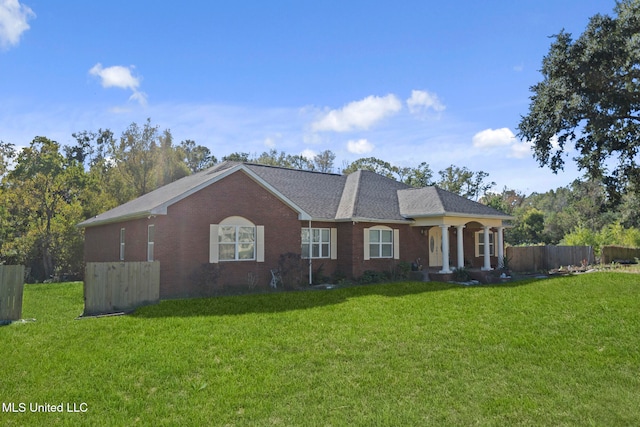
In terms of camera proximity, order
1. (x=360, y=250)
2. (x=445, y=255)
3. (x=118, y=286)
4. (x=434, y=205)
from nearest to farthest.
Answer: (x=118, y=286) → (x=360, y=250) → (x=445, y=255) → (x=434, y=205)

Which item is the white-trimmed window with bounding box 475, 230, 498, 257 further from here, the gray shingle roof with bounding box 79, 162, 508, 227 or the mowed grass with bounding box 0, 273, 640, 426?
the mowed grass with bounding box 0, 273, 640, 426

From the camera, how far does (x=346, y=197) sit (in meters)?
23.9

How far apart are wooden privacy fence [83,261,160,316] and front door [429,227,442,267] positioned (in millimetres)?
15521

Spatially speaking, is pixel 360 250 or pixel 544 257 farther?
pixel 544 257

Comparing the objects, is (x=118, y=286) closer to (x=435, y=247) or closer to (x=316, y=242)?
(x=316, y=242)

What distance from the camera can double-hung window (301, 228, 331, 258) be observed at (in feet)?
68.3

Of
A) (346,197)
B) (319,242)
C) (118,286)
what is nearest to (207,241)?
(118,286)

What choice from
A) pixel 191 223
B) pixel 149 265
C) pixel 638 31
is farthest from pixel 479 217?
pixel 149 265

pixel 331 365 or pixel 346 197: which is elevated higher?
pixel 346 197

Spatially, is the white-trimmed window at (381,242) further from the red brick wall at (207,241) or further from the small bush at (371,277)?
the small bush at (371,277)

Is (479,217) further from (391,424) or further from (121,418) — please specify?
(121,418)

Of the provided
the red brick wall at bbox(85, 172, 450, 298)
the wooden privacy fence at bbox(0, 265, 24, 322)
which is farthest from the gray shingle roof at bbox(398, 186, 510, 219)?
the wooden privacy fence at bbox(0, 265, 24, 322)

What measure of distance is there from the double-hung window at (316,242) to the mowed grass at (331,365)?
7943 mm

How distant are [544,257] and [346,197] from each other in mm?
13656
